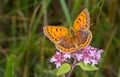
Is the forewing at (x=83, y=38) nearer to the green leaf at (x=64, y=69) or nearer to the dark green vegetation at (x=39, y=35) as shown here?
the green leaf at (x=64, y=69)

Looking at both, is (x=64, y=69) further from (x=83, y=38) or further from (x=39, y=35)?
(x=39, y=35)

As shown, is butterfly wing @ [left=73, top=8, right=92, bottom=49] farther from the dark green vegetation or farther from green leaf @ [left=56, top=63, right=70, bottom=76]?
the dark green vegetation

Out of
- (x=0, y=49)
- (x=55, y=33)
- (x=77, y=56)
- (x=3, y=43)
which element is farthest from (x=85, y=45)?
(x=3, y=43)

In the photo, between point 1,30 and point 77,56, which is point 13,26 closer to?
point 1,30

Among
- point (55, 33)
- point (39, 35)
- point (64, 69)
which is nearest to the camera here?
point (64, 69)

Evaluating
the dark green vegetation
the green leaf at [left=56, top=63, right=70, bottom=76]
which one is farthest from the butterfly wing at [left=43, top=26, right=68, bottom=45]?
the dark green vegetation

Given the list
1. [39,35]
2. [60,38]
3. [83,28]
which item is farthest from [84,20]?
[39,35]
